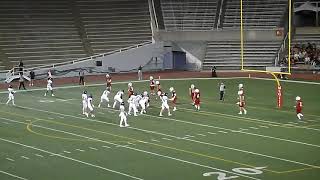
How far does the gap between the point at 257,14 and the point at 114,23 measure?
11.1 m

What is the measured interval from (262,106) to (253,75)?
14.7 m

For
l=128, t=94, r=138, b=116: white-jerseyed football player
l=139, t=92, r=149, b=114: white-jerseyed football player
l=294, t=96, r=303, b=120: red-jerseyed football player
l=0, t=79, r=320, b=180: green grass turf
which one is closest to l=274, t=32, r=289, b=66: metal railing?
l=0, t=79, r=320, b=180: green grass turf

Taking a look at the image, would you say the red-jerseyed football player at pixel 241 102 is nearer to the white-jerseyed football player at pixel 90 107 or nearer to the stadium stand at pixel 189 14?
the white-jerseyed football player at pixel 90 107

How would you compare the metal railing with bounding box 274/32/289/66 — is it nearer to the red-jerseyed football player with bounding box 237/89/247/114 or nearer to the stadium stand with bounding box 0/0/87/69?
the stadium stand with bounding box 0/0/87/69

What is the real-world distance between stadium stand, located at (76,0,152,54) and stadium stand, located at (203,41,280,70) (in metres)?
5.25

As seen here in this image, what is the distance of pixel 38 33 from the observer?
4794 cm

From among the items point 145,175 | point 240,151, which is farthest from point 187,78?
point 145,175

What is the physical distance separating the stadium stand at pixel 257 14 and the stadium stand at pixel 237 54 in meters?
1.46

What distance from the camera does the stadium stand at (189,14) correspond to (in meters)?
50.0

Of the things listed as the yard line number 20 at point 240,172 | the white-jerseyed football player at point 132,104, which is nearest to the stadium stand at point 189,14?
the white-jerseyed football player at point 132,104

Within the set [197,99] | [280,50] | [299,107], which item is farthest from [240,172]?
[280,50]

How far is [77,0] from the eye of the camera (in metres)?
51.6

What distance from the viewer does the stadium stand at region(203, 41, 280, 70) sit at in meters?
46.6

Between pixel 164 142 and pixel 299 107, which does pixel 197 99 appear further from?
pixel 164 142
